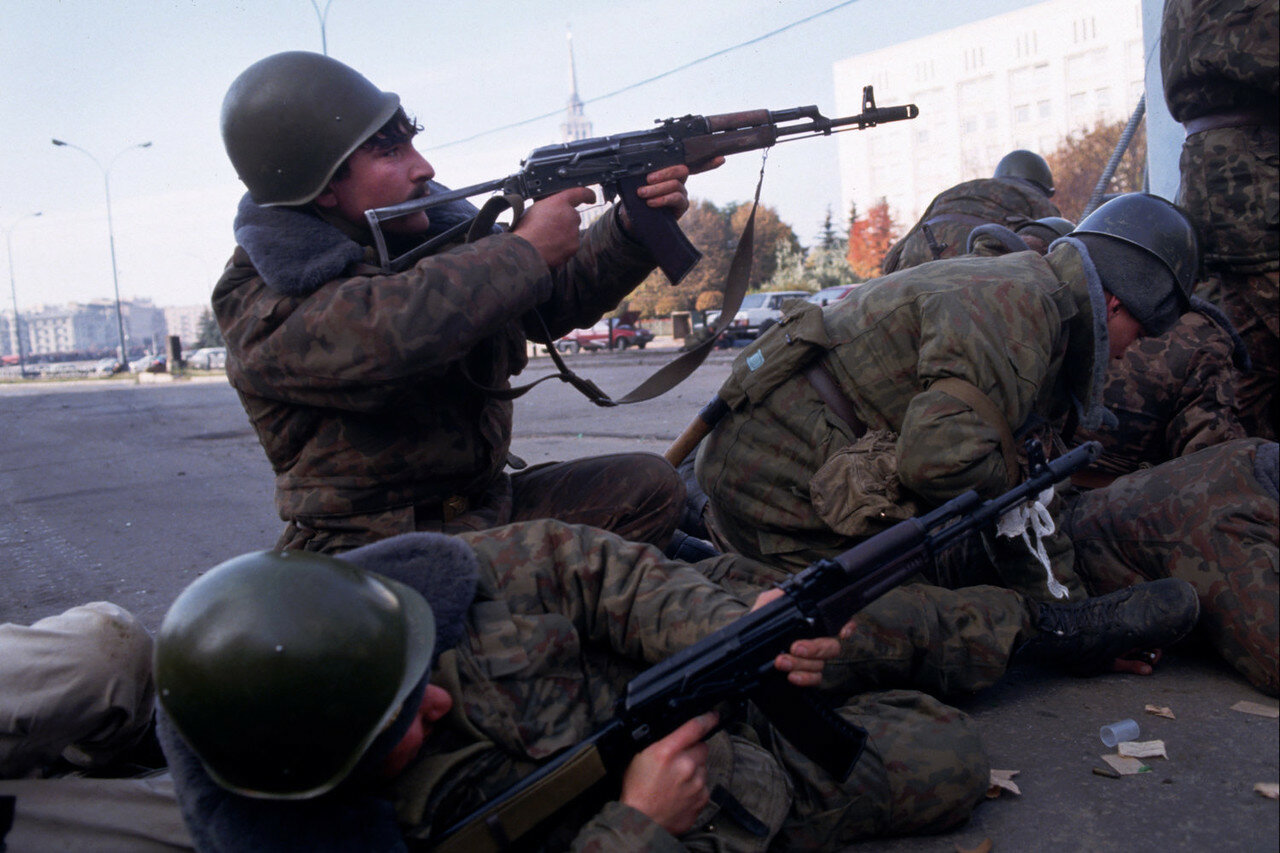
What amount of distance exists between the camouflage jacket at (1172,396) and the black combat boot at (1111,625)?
0.92 meters

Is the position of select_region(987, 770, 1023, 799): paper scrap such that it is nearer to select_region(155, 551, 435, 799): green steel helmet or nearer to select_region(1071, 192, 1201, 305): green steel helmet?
select_region(155, 551, 435, 799): green steel helmet

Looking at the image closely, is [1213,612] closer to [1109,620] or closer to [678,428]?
[1109,620]

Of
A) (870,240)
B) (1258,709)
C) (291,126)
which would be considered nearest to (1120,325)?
(1258,709)

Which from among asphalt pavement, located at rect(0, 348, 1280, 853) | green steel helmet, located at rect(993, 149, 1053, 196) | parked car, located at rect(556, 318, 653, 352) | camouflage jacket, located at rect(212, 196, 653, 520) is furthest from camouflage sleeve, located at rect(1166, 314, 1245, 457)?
parked car, located at rect(556, 318, 653, 352)

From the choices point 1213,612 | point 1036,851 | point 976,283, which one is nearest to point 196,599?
point 1036,851

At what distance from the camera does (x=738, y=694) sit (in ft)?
5.94

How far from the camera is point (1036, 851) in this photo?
1.95m

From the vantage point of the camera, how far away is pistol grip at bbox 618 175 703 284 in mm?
2926

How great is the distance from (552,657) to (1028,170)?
5.02 meters

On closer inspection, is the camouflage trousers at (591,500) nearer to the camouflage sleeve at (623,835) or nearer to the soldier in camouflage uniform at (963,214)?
the camouflage sleeve at (623,835)

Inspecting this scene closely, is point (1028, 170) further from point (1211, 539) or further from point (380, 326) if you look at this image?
point (380, 326)

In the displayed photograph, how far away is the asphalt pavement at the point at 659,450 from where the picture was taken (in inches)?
79.7

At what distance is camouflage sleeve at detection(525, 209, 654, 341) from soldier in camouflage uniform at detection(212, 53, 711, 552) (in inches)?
8.4

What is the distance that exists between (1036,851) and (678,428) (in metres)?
6.14
